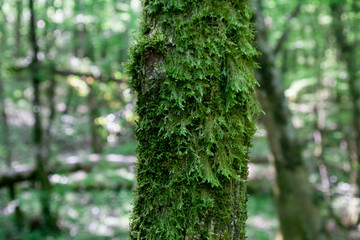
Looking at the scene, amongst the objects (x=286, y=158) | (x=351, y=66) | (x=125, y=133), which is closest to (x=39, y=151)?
(x=125, y=133)

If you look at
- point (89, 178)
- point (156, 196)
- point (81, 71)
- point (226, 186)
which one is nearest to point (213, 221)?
point (226, 186)

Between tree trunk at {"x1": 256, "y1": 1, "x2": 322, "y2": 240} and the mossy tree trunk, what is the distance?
3.26 m

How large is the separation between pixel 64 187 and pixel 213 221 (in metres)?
6.62

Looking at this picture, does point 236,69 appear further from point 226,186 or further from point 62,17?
point 62,17

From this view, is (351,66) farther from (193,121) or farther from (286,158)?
(193,121)

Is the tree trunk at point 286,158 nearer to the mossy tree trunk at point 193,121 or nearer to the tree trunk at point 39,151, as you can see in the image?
the mossy tree trunk at point 193,121

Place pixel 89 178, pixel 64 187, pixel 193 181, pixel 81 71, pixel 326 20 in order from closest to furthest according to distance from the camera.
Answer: pixel 193 181 → pixel 81 71 → pixel 64 187 → pixel 89 178 → pixel 326 20

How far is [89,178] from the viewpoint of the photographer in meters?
8.53

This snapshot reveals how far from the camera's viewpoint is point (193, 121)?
116cm

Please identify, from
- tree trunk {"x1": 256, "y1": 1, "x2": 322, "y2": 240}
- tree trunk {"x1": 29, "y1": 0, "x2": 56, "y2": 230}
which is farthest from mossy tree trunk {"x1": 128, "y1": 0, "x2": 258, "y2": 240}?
tree trunk {"x1": 29, "y1": 0, "x2": 56, "y2": 230}

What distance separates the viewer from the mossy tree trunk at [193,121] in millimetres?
1137

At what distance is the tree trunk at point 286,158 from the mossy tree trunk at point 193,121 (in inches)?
128

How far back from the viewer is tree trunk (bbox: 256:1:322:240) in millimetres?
4328

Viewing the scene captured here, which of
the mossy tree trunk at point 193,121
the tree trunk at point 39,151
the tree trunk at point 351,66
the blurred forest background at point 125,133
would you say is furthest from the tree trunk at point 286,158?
the tree trunk at point 39,151
